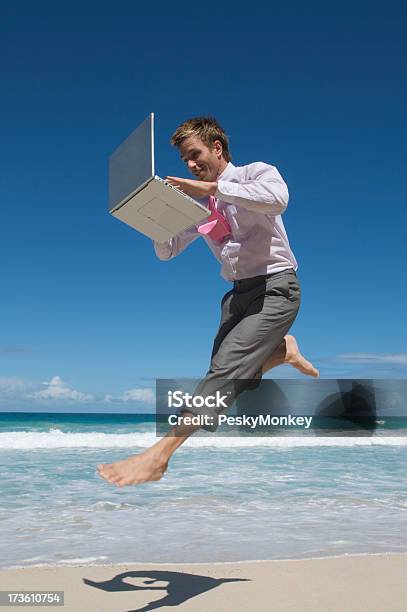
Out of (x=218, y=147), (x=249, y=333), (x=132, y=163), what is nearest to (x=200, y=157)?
(x=218, y=147)

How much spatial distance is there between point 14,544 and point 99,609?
172 centimetres

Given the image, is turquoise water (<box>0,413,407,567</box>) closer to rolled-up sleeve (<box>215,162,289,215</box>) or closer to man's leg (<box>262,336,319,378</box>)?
man's leg (<box>262,336,319,378</box>)

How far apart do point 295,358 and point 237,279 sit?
60 cm

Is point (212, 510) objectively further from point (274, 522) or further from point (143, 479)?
point (143, 479)

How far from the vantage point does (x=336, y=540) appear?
5.46 m

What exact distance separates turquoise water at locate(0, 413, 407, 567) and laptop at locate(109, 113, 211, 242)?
3480 mm

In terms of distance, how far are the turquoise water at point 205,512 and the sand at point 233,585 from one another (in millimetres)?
289

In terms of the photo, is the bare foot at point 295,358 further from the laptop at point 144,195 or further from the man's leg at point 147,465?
the laptop at point 144,195

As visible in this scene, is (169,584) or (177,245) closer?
(177,245)

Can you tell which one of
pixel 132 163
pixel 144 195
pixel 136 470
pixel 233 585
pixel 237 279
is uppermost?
pixel 132 163

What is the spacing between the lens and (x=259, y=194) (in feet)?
7.14

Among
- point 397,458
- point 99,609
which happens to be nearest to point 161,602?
point 99,609

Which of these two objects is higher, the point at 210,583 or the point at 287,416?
the point at 287,416

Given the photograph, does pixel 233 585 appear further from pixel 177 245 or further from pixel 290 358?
pixel 177 245
